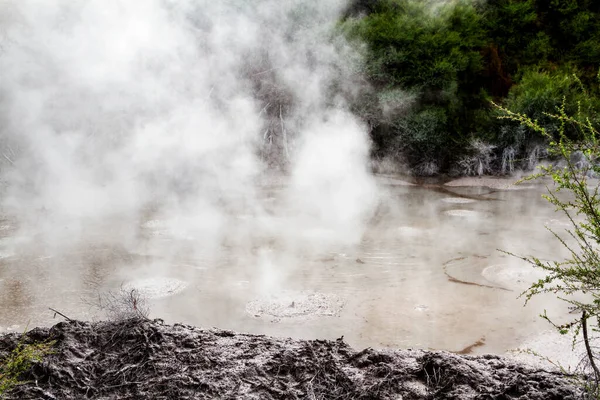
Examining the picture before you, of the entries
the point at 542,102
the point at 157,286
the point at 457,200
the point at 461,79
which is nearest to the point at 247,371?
the point at 157,286

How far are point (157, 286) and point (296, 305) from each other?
5.63 feet

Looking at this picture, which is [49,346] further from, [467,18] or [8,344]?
[467,18]

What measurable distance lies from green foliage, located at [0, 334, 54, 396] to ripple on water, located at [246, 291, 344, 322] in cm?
228

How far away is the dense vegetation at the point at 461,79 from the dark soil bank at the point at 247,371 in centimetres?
992

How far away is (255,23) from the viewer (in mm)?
12945

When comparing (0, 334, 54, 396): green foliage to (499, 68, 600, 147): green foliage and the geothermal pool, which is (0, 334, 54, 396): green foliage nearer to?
the geothermal pool

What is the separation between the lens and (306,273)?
6.34 metres

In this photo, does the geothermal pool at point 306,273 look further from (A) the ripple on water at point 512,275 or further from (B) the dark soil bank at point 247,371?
(B) the dark soil bank at point 247,371

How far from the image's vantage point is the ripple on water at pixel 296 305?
521 cm

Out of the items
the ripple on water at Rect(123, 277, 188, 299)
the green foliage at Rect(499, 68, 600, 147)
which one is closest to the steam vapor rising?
the ripple on water at Rect(123, 277, 188, 299)

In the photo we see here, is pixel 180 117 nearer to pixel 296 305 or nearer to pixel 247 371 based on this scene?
pixel 296 305

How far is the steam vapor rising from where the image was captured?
30.3 ft

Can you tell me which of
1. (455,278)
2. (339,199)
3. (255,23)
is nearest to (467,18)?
(255,23)

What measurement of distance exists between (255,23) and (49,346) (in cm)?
1098
